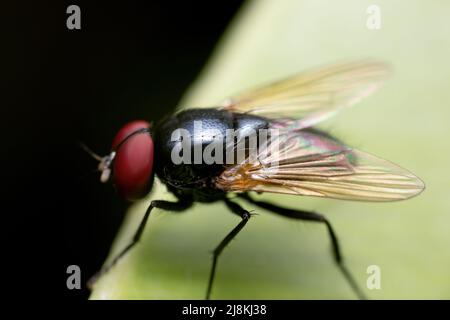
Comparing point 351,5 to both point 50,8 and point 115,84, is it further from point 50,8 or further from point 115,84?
point 50,8

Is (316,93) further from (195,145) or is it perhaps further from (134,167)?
(134,167)

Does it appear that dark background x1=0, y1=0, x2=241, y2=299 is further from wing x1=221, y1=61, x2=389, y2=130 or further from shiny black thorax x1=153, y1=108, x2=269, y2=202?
wing x1=221, y1=61, x2=389, y2=130

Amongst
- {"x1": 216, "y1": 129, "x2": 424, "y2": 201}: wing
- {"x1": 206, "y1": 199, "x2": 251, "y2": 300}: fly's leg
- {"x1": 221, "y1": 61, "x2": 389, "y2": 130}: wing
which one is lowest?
{"x1": 206, "y1": 199, "x2": 251, "y2": 300}: fly's leg

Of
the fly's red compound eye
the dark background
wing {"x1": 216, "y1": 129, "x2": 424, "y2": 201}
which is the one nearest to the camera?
wing {"x1": 216, "y1": 129, "x2": 424, "y2": 201}

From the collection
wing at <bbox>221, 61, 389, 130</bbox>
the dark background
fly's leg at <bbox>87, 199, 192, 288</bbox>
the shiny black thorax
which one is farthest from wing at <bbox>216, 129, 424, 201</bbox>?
the dark background

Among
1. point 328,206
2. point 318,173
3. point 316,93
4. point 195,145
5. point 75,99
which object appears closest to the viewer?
point 318,173

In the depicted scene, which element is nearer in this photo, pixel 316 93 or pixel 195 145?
pixel 195 145

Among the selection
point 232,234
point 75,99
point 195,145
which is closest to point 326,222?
point 232,234
